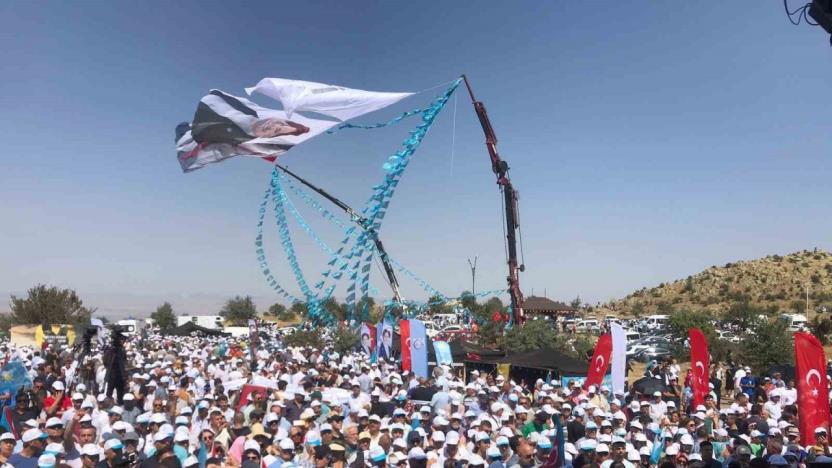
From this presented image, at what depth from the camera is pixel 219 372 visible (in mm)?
16844

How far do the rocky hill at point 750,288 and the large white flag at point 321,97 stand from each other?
57351 millimetres

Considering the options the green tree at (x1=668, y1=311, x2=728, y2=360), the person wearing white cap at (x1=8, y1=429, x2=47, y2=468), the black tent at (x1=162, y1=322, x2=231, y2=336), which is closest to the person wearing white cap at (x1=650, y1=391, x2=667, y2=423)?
the person wearing white cap at (x1=8, y1=429, x2=47, y2=468)

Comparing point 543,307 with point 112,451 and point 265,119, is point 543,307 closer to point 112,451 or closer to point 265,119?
point 265,119

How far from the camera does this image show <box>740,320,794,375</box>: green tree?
25.7m

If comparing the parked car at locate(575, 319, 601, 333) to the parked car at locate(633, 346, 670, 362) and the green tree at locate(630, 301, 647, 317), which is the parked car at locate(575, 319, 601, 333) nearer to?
the parked car at locate(633, 346, 670, 362)

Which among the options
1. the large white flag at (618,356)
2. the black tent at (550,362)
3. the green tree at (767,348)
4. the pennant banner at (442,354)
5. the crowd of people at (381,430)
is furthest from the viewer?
the green tree at (767,348)

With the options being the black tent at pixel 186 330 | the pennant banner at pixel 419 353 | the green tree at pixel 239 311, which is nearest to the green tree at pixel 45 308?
the black tent at pixel 186 330

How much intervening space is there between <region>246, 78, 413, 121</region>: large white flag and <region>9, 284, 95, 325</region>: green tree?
1534 inches

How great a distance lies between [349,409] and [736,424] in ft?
20.4

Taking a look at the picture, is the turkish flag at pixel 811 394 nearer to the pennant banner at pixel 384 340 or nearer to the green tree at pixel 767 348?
the pennant banner at pixel 384 340

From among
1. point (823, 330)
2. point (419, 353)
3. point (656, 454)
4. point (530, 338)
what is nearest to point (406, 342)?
point (419, 353)

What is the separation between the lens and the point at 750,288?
77250 millimetres

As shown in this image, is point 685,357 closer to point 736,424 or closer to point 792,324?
point 792,324

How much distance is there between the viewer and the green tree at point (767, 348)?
25719 millimetres
